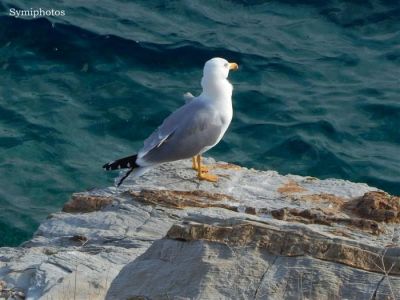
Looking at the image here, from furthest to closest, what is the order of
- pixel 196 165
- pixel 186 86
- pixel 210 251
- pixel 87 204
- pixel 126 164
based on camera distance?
pixel 186 86 → pixel 196 165 → pixel 126 164 → pixel 87 204 → pixel 210 251

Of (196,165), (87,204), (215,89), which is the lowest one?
(87,204)

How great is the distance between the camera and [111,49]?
31.1 ft

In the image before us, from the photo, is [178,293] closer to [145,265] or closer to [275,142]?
[145,265]

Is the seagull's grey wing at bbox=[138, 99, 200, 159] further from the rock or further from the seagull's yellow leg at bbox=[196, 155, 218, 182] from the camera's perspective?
the rock

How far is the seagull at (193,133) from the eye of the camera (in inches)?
227

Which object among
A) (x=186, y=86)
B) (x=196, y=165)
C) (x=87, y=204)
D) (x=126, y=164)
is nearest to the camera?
(x=87, y=204)

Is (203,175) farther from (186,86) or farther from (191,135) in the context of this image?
(186,86)

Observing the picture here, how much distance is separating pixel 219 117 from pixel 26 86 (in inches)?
131

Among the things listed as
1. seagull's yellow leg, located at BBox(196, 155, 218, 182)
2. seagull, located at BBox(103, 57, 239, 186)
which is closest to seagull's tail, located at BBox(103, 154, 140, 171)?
seagull, located at BBox(103, 57, 239, 186)

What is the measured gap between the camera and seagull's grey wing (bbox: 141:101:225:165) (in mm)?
5824

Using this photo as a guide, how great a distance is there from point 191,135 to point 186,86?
304 centimetres

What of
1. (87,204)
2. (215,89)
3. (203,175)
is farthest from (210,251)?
(215,89)

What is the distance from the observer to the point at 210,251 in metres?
4.03

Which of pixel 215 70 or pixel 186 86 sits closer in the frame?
pixel 215 70
